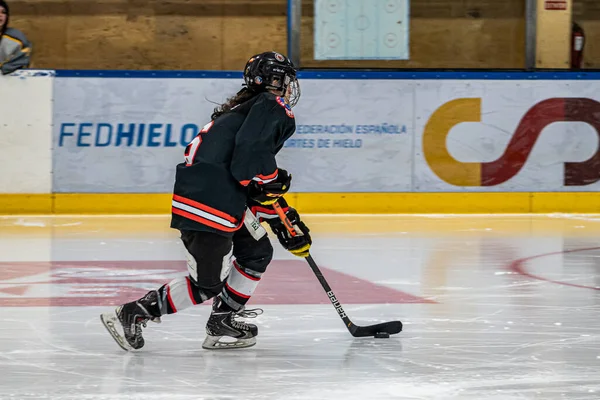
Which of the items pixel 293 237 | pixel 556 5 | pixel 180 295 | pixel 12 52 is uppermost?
pixel 556 5

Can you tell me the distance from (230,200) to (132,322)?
0.55 metres

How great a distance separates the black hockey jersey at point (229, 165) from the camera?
359 centimetres

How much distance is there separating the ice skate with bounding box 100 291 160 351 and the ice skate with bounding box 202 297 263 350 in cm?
21

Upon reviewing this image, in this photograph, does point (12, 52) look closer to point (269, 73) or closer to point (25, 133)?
point (25, 133)

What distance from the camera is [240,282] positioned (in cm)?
388

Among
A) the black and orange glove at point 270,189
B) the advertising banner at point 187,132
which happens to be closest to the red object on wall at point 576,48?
the advertising banner at point 187,132

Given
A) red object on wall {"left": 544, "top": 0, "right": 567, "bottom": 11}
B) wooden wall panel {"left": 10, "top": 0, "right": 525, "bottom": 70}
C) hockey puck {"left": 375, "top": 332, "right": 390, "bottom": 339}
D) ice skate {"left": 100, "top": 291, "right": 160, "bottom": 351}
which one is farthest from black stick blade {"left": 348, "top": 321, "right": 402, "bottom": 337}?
wooden wall panel {"left": 10, "top": 0, "right": 525, "bottom": 70}

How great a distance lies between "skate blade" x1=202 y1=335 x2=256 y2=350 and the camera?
12.7 ft

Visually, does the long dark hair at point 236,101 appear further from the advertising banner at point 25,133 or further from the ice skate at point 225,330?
the advertising banner at point 25,133

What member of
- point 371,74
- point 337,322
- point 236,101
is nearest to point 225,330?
point 337,322

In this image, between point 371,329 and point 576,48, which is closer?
point 371,329

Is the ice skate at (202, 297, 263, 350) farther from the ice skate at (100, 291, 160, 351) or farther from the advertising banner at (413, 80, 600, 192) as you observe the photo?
the advertising banner at (413, 80, 600, 192)

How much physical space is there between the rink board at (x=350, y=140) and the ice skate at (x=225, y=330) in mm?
5468

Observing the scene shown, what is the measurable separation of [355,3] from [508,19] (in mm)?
4323
